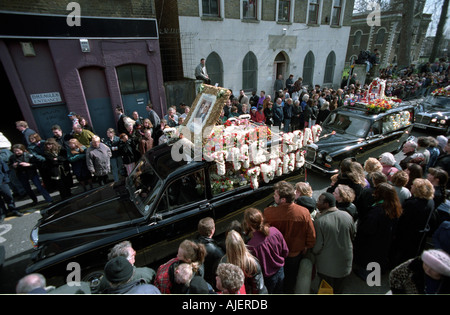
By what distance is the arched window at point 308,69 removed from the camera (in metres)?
15.9

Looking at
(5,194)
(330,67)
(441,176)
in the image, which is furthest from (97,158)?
(330,67)

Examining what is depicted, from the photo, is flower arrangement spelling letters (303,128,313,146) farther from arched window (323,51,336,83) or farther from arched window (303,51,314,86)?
arched window (323,51,336,83)

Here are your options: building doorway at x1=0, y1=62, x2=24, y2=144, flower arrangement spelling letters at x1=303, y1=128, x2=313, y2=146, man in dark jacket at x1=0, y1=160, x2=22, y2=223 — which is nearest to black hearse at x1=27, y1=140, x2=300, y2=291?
flower arrangement spelling letters at x1=303, y1=128, x2=313, y2=146

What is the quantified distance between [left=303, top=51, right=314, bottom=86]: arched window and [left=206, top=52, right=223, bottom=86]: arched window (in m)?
6.85

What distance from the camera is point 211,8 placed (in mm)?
11469

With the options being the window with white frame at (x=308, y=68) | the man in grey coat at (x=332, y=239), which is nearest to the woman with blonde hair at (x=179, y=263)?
the man in grey coat at (x=332, y=239)

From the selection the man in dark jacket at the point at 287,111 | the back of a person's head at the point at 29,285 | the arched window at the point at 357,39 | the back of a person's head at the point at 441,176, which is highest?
the arched window at the point at 357,39

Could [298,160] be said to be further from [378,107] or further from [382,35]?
[382,35]

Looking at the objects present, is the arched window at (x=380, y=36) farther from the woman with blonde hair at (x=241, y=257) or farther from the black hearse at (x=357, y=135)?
the woman with blonde hair at (x=241, y=257)

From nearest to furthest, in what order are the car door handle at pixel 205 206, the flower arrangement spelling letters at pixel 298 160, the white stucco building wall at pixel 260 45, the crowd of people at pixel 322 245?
the crowd of people at pixel 322 245 → the car door handle at pixel 205 206 → the flower arrangement spelling letters at pixel 298 160 → the white stucco building wall at pixel 260 45

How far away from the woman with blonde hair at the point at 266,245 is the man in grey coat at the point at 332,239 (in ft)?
1.73

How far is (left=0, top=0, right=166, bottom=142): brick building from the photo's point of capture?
23.1 feet

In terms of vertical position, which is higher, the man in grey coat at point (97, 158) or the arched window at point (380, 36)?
the arched window at point (380, 36)

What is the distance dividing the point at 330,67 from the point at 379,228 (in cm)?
1738
